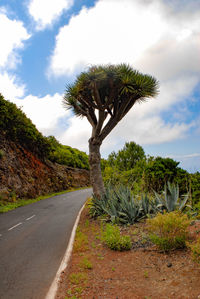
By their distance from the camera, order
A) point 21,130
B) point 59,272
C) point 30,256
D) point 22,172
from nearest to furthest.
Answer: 1. point 59,272
2. point 30,256
3. point 22,172
4. point 21,130

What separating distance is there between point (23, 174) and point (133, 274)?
22.1 m

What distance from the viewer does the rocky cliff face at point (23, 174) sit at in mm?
21016

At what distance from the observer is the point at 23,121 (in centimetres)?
2619

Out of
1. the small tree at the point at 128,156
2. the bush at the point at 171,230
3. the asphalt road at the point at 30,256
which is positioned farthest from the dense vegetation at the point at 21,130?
the bush at the point at 171,230

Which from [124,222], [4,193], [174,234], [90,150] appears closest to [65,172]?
[4,193]

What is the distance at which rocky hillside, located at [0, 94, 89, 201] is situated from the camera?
69.1ft

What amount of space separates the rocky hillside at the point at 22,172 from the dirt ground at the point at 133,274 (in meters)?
15.5

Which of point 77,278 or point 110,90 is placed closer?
point 77,278

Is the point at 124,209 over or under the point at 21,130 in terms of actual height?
under

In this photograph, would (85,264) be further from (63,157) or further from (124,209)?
(63,157)

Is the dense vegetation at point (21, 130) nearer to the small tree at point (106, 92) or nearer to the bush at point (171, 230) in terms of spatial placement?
the small tree at point (106, 92)

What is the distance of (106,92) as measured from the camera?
42.6 ft

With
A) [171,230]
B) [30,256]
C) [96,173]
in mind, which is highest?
[96,173]

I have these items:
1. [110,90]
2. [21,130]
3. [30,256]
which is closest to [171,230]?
[30,256]
